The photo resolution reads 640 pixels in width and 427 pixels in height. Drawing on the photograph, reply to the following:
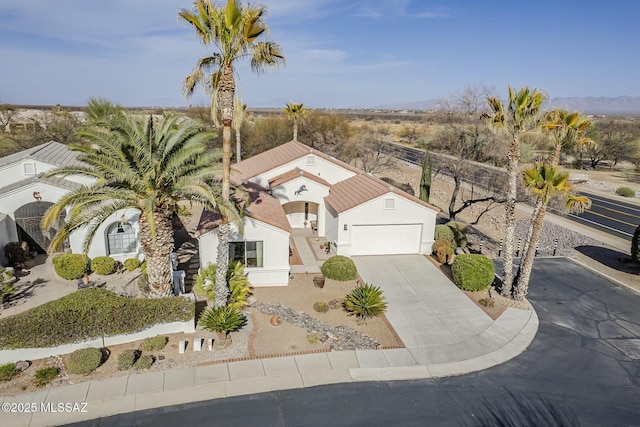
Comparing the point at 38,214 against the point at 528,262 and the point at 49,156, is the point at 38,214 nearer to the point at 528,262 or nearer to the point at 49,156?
the point at 49,156

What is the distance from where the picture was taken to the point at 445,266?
2244 centimetres

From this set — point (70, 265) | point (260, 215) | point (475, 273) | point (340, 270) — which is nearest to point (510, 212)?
point (475, 273)

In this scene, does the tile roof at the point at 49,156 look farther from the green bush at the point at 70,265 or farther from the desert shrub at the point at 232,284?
the desert shrub at the point at 232,284

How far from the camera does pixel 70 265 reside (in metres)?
18.9

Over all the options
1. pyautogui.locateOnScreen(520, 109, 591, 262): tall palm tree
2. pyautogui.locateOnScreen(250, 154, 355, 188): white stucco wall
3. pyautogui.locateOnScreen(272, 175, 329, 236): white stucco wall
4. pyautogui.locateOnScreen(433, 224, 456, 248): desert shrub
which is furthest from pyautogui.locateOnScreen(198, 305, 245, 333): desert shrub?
pyautogui.locateOnScreen(520, 109, 591, 262): tall palm tree

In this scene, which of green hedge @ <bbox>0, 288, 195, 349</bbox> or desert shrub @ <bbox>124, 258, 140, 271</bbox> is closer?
green hedge @ <bbox>0, 288, 195, 349</bbox>

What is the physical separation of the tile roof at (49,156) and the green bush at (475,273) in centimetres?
1934

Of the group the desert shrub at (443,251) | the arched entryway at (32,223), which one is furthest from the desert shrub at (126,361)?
the desert shrub at (443,251)

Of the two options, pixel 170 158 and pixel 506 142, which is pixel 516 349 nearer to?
pixel 170 158

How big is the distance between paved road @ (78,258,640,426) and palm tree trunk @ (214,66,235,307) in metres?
4.71

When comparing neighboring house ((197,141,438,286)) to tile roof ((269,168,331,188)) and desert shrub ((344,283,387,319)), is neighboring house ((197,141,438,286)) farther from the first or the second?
desert shrub ((344,283,387,319))

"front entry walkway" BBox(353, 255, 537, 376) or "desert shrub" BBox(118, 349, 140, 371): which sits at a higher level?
"desert shrub" BBox(118, 349, 140, 371)

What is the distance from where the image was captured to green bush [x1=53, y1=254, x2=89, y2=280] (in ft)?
61.7

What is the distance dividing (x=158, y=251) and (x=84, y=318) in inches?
129
